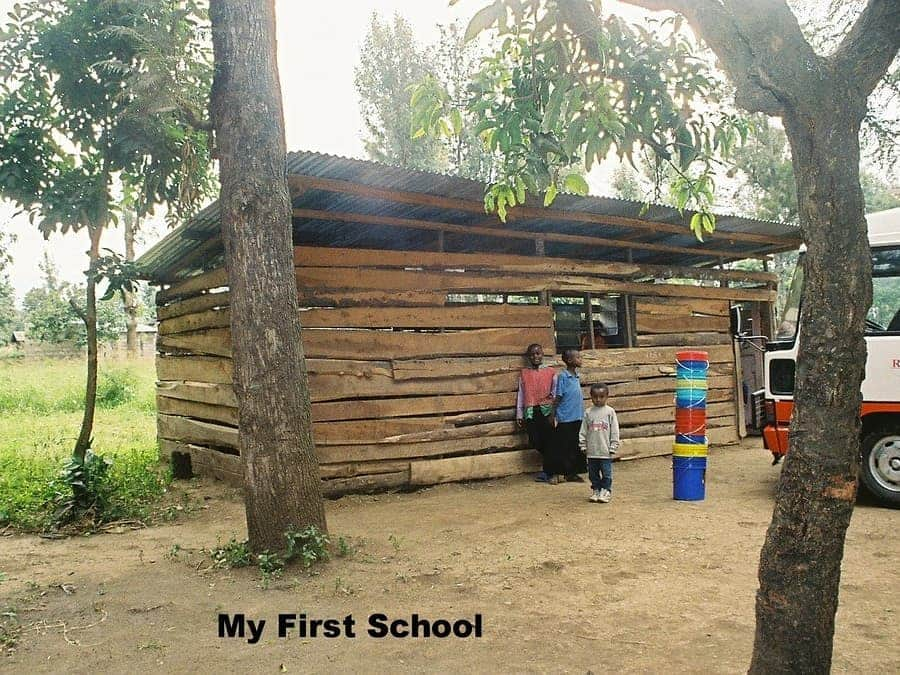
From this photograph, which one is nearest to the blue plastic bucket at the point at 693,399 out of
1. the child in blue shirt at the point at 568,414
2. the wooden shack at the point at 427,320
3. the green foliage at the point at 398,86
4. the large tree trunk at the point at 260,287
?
the child in blue shirt at the point at 568,414

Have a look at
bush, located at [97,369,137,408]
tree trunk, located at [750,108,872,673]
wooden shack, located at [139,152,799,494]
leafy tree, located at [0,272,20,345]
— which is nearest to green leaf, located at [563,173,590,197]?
tree trunk, located at [750,108,872,673]

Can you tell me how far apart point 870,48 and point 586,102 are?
3.40ft

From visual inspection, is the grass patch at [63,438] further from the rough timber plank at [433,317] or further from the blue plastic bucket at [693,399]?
the blue plastic bucket at [693,399]

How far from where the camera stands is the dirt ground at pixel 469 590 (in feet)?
11.7

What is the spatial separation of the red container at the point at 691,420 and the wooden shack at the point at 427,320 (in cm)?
222

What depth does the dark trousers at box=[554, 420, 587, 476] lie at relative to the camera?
27.0 feet

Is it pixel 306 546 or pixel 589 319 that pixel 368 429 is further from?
pixel 589 319

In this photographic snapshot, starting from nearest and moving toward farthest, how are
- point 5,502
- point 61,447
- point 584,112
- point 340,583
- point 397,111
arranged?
1. point 584,112
2. point 340,583
3. point 5,502
4. point 61,447
5. point 397,111

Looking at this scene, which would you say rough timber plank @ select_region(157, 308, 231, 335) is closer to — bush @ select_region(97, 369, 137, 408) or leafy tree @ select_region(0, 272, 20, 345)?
bush @ select_region(97, 369, 137, 408)

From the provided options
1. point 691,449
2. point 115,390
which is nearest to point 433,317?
point 691,449

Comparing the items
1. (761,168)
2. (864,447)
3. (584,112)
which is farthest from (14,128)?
(761,168)

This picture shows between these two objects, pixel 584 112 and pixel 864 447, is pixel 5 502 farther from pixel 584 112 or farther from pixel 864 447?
pixel 864 447

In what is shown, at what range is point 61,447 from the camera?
11.4 meters

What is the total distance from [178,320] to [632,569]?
731 centimetres
